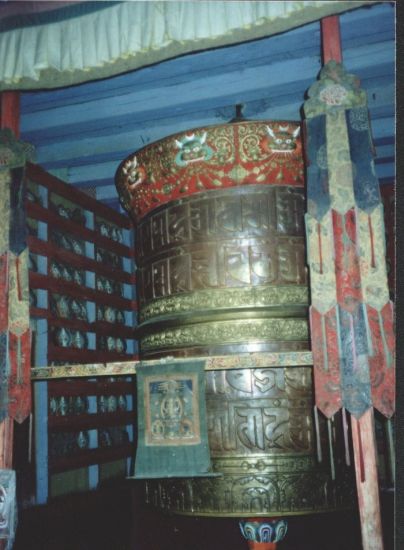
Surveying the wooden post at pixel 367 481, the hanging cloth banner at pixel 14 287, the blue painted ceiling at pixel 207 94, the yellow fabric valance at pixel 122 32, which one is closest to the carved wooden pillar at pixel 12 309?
the hanging cloth banner at pixel 14 287

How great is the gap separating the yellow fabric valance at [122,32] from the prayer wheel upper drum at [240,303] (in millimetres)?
685

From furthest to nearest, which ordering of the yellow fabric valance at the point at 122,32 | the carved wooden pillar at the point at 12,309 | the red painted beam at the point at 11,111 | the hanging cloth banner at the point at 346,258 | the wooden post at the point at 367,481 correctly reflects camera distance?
the red painted beam at the point at 11,111 < the carved wooden pillar at the point at 12,309 < the yellow fabric valance at the point at 122,32 < the hanging cloth banner at the point at 346,258 < the wooden post at the point at 367,481

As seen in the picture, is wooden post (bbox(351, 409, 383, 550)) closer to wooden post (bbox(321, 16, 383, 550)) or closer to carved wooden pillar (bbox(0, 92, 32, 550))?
wooden post (bbox(321, 16, 383, 550))

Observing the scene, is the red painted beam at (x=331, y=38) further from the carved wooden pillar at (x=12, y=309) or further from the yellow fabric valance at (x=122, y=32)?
the carved wooden pillar at (x=12, y=309)

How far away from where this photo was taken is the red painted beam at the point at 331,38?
3359mm

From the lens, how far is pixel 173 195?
4.19m

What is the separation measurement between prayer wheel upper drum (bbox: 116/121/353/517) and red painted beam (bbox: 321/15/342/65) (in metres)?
0.61

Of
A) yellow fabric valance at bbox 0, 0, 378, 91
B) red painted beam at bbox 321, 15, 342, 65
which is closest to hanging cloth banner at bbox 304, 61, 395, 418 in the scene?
red painted beam at bbox 321, 15, 342, 65

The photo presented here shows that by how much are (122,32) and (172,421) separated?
2569mm

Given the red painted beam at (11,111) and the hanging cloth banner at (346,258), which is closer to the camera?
the hanging cloth banner at (346,258)

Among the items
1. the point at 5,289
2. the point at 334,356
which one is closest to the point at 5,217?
the point at 5,289

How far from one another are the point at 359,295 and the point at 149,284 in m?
1.83

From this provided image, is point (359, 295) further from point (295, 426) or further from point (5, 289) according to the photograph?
point (5, 289)

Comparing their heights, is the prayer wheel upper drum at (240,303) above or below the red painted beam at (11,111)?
below
